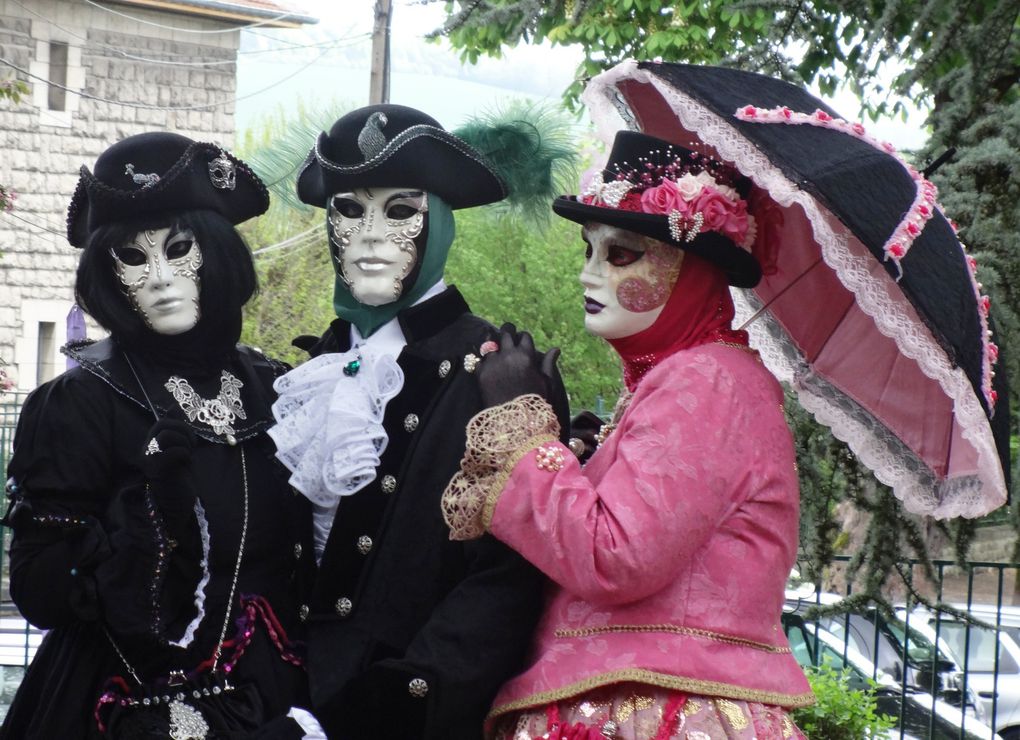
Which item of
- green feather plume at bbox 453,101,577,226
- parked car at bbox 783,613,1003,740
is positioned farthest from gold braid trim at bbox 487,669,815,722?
parked car at bbox 783,613,1003,740

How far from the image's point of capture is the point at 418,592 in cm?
284

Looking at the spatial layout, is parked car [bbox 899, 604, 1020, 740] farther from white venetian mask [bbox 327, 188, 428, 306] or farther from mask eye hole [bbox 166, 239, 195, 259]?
mask eye hole [bbox 166, 239, 195, 259]

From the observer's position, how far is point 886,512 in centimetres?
424

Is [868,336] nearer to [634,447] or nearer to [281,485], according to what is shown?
[634,447]

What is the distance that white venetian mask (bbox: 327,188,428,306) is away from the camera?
302cm

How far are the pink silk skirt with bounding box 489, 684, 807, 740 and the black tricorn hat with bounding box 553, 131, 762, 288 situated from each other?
866 mm

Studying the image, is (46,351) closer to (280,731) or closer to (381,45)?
(381,45)

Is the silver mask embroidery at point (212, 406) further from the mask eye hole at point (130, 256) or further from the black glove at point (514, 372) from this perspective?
the black glove at point (514, 372)

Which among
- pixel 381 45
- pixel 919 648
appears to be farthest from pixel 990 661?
pixel 381 45

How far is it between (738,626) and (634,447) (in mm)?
414

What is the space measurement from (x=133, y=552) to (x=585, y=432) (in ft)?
3.42

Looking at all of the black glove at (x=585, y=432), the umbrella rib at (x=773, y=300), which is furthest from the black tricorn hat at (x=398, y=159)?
the umbrella rib at (x=773, y=300)

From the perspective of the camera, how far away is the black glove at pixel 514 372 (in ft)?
8.92

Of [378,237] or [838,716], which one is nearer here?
[378,237]
